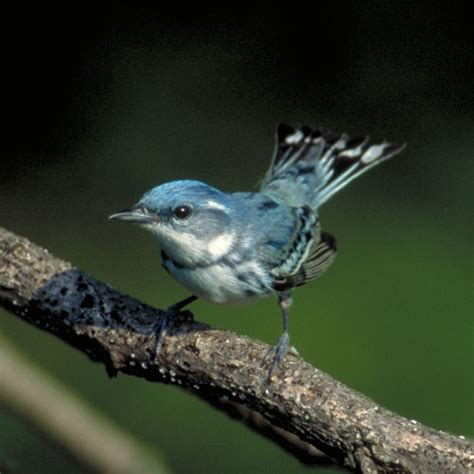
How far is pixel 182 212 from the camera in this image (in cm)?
257

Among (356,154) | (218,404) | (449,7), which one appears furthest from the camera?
(449,7)

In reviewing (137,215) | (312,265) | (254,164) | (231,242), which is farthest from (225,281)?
(254,164)

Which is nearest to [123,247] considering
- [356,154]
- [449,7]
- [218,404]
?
[356,154]

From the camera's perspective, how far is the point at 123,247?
15.0 feet

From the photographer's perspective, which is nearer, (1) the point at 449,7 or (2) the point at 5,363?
(2) the point at 5,363

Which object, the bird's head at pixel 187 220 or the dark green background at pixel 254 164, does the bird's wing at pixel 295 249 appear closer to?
the bird's head at pixel 187 220

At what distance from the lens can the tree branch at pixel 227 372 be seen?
6.34 ft

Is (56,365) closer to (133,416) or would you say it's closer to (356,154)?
(133,416)

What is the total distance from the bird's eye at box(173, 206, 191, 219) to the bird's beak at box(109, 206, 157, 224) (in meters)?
0.06

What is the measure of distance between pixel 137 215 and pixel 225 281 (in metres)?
0.25

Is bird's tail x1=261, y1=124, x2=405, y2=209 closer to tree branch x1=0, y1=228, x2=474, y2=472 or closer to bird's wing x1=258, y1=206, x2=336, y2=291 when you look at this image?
bird's wing x1=258, y1=206, x2=336, y2=291

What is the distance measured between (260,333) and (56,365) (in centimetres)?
73

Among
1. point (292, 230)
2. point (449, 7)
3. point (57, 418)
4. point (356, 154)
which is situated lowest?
point (57, 418)

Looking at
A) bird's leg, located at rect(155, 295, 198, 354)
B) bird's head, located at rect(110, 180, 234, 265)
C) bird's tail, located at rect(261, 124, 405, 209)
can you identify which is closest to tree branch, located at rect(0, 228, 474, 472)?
bird's leg, located at rect(155, 295, 198, 354)
